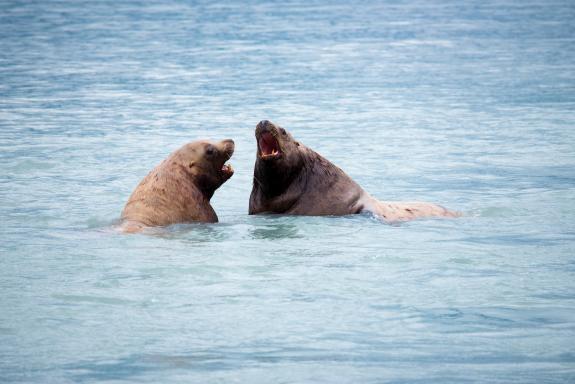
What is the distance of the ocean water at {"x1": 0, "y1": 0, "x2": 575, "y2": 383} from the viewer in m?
6.43

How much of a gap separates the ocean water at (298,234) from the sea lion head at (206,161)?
1.40ft

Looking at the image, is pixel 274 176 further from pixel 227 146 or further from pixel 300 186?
pixel 227 146

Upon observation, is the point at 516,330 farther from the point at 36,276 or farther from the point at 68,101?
the point at 68,101

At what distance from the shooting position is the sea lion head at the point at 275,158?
1009 cm

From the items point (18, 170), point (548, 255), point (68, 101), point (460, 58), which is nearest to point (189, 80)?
point (68, 101)

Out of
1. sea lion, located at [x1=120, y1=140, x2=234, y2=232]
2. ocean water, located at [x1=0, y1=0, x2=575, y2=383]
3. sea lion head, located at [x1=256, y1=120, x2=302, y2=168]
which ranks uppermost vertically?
sea lion head, located at [x1=256, y1=120, x2=302, y2=168]

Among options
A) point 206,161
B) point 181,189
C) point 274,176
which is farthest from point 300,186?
point 181,189

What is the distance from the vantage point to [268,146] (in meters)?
10.3

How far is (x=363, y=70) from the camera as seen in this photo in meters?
27.1

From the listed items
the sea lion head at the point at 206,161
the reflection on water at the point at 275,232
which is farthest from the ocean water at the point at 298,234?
the sea lion head at the point at 206,161

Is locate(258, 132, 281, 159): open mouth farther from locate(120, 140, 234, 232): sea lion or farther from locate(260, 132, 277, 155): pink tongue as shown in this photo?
locate(120, 140, 234, 232): sea lion

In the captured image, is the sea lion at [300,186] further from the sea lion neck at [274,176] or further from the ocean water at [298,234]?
the ocean water at [298,234]

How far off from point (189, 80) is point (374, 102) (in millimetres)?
5381

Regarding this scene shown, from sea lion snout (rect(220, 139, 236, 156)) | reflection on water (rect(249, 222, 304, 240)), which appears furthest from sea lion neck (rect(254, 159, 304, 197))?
reflection on water (rect(249, 222, 304, 240))
